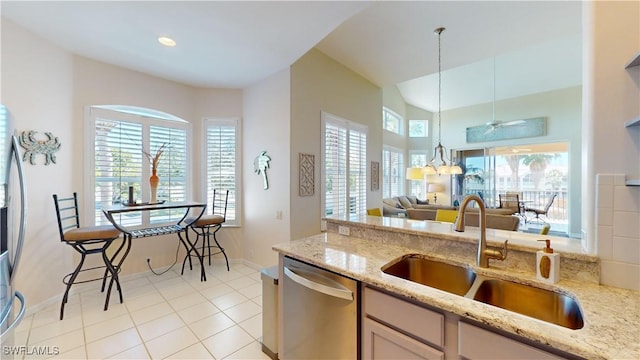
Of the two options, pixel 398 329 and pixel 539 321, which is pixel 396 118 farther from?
pixel 539 321

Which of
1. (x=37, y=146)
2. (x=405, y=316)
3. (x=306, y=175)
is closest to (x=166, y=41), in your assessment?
(x=37, y=146)

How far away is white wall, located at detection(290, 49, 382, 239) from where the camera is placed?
3.46 m

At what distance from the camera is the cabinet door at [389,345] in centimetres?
112

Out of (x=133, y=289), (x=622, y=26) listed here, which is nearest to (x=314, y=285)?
(x=622, y=26)

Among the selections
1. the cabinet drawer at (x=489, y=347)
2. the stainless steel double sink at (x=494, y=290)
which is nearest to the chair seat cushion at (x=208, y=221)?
the stainless steel double sink at (x=494, y=290)

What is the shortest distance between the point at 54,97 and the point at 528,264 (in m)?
4.48

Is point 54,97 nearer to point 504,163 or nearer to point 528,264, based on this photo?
point 528,264

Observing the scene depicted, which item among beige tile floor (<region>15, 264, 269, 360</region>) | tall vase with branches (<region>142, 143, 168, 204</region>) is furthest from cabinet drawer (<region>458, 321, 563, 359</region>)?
tall vase with branches (<region>142, 143, 168, 204</region>)

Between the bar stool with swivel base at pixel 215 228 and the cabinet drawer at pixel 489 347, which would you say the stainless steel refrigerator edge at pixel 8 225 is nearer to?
the bar stool with swivel base at pixel 215 228

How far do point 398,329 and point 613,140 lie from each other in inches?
52.3

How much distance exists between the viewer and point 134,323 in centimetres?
241

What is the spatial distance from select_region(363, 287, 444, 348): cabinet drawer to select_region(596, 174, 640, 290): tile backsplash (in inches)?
33.1

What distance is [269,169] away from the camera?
3.67 metres

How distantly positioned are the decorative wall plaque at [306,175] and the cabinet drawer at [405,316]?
92.0 inches
